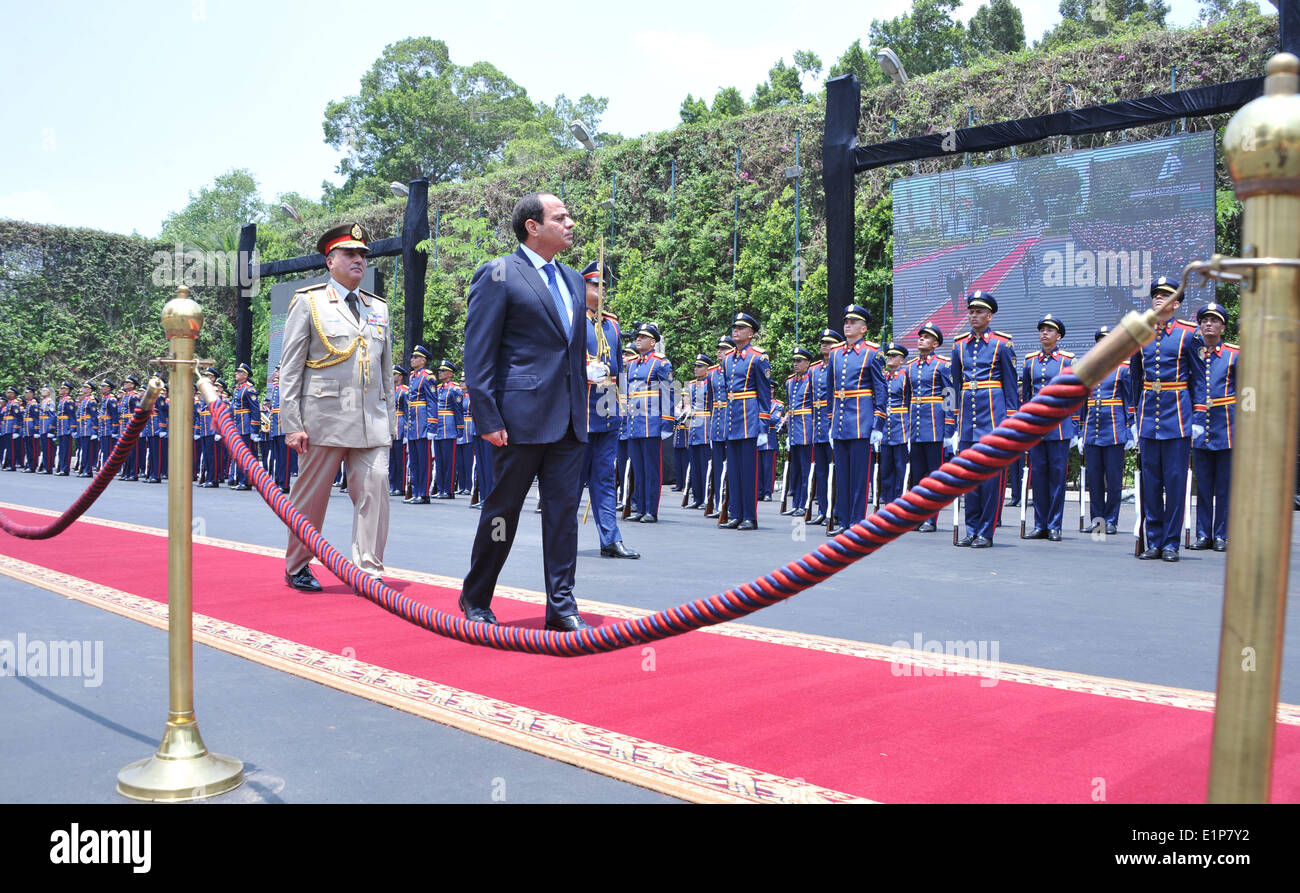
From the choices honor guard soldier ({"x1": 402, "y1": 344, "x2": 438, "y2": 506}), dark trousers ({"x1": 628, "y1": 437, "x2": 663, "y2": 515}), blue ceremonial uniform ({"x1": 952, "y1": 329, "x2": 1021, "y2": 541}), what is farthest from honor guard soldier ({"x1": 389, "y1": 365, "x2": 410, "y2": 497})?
blue ceremonial uniform ({"x1": 952, "y1": 329, "x2": 1021, "y2": 541})

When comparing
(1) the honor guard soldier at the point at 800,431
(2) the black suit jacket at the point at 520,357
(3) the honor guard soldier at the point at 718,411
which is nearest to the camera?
(2) the black suit jacket at the point at 520,357

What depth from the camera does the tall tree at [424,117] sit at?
166 feet

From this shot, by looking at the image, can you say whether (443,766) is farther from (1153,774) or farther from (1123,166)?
(1123,166)

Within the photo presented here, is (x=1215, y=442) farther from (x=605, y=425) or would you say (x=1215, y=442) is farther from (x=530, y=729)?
(x=530, y=729)

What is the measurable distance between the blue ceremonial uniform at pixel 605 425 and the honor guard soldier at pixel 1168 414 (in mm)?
4017

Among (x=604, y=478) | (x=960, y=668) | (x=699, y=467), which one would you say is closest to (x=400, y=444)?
(x=699, y=467)

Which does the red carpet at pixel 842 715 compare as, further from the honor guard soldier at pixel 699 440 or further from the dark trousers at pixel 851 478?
the honor guard soldier at pixel 699 440

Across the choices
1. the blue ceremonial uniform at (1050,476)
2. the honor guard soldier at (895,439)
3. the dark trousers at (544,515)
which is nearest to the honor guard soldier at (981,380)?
the blue ceremonial uniform at (1050,476)

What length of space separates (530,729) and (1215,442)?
7.32 metres

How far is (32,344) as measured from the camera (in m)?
30.3

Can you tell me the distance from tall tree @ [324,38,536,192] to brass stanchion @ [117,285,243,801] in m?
49.3

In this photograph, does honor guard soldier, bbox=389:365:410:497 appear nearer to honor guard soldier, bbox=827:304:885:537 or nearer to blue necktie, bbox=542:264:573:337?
honor guard soldier, bbox=827:304:885:537

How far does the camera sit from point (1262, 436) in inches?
60.3

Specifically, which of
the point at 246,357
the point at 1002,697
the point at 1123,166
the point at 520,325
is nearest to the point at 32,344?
the point at 246,357
